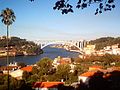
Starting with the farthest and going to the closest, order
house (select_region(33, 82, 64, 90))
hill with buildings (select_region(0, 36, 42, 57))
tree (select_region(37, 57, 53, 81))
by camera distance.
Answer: hill with buildings (select_region(0, 36, 42, 57))
tree (select_region(37, 57, 53, 81))
house (select_region(33, 82, 64, 90))

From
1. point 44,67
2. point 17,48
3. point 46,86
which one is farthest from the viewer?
point 17,48

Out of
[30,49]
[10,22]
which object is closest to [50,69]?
[10,22]

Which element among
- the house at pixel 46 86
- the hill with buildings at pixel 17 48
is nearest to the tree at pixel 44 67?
the house at pixel 46 86

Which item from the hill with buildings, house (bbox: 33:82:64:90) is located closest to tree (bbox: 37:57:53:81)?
house (bbox: 33:82:64:90)

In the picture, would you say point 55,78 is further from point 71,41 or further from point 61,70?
point 71,41

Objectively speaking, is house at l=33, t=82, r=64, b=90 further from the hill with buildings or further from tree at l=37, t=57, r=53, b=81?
the hill with buildings

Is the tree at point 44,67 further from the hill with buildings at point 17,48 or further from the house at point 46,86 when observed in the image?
the hill with buildings at point 17,48

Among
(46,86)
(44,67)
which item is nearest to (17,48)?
(44,67)

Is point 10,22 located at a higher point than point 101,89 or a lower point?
higher

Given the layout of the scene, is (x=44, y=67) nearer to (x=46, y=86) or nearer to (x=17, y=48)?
(x=46, y=86)

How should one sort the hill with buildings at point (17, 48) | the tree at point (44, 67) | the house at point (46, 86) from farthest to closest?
the hill with buildings at point (17, 48)
the tree at point (44, 67)
the house at point (46, 86)

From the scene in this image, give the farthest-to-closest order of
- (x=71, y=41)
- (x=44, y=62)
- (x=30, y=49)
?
(x=30, y=49), (x=71, y=41), (x=44, y=62)
